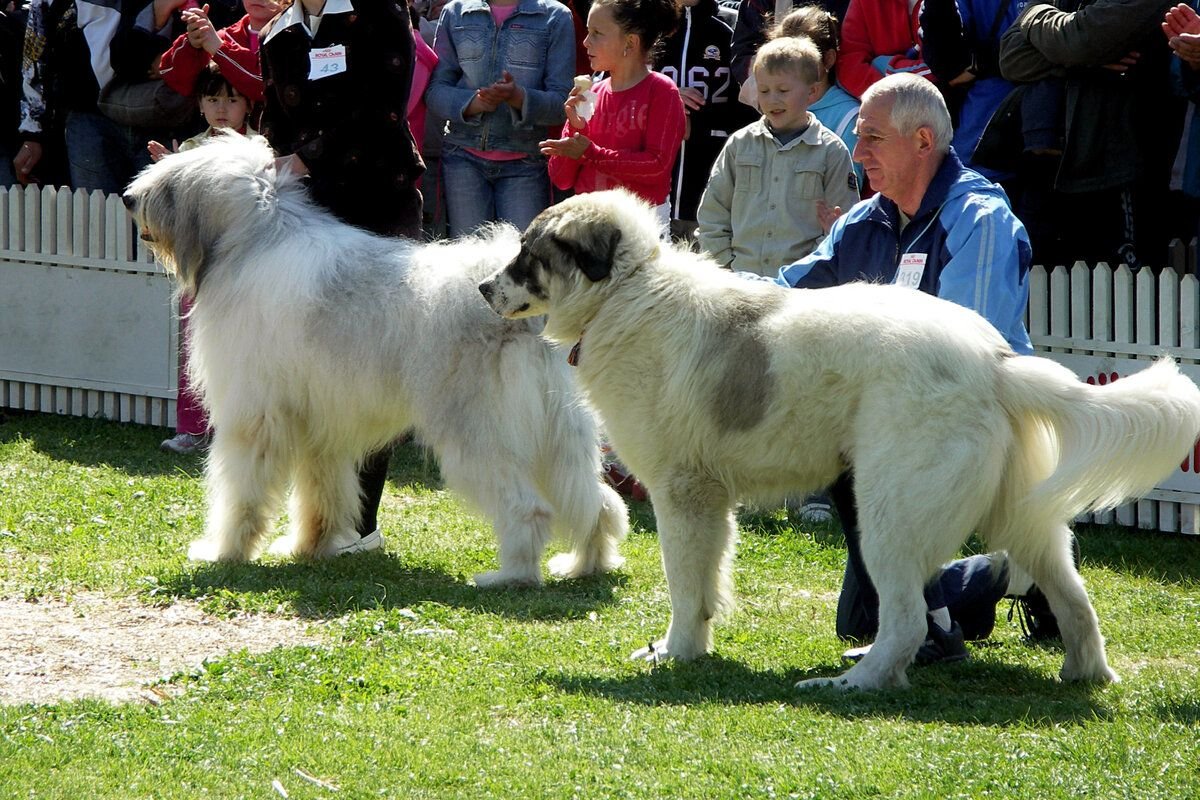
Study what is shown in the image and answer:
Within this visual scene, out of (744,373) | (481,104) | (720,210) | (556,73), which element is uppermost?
(556,73)

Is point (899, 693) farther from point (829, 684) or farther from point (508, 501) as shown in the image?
point (508, 501)

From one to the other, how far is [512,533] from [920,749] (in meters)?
2.58

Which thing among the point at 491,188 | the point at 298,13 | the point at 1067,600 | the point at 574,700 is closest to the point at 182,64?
the point at 491,188

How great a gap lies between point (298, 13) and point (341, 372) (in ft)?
5.94

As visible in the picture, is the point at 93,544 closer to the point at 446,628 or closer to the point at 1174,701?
the point at 446,628

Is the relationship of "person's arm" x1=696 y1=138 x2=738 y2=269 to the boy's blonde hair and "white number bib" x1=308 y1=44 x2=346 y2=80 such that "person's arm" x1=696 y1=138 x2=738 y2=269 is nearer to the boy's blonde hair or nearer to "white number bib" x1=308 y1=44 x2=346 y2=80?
the boy's blonde hair

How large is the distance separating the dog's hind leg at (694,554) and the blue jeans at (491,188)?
4405 millimetres

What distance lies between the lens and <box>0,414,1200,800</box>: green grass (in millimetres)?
4016

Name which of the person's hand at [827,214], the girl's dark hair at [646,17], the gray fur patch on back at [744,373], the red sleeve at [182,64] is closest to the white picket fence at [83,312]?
the red sleeve at [182,64]

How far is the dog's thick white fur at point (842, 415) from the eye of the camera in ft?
15.1

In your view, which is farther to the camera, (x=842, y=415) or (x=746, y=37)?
(x=746, y=37)

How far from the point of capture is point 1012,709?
4668 millimetres

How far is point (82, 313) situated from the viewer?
412 inches

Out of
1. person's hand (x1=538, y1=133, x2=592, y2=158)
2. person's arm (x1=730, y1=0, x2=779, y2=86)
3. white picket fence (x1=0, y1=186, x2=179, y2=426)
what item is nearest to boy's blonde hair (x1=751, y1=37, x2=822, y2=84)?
person's hand (x1=538, y1=133, x2=592, y2=158)
